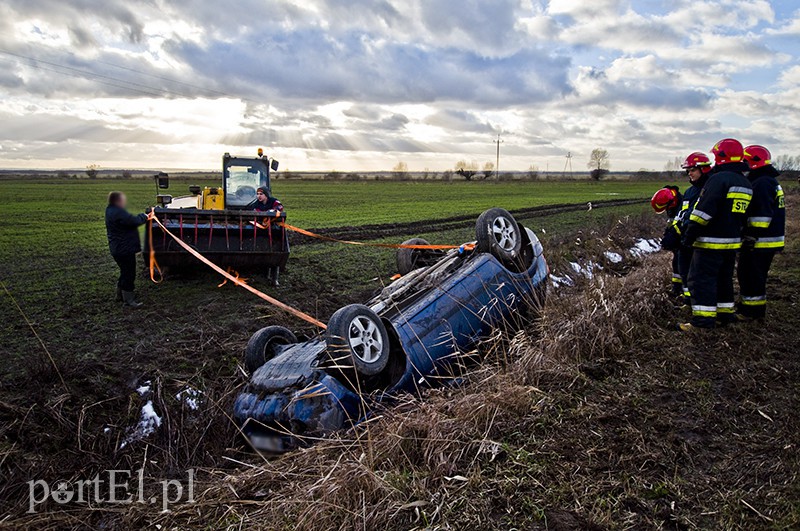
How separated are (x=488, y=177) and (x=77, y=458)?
81464mm

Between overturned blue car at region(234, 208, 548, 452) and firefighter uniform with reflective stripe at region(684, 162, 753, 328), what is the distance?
1.64m

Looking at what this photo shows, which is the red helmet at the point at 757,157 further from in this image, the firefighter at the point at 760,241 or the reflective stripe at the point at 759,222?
the reflective stripe at the point at 759,222

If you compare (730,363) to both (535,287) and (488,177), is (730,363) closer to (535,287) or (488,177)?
(535,287)

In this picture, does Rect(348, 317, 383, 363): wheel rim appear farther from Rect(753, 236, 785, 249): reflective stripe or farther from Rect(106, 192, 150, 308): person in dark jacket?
Rect(106, 192, 150, 308): person in dark jacket

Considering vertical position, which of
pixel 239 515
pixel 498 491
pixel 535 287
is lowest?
pixel 239 515

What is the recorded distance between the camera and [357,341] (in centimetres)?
430

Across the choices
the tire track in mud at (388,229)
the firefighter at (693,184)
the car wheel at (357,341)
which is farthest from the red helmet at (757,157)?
the tire track in mud at (388,229)

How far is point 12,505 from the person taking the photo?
372 centimetres

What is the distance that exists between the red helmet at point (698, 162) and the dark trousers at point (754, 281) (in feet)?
4.45

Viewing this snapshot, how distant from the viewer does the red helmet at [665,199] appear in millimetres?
7742

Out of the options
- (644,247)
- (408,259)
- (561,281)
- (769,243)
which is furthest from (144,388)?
(644,247)

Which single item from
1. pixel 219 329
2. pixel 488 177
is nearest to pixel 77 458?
pixel 219 329

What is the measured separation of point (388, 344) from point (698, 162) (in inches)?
202

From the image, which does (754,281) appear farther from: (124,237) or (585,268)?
(124,237)
